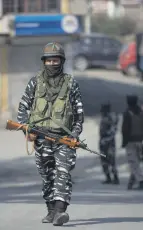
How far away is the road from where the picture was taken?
9.02 metres

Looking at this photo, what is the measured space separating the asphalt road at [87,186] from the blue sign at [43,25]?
1.78 m

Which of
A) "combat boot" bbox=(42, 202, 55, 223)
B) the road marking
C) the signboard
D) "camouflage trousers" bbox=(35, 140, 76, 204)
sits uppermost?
"camouflage trousers" bbox=(35, 140, 76, 204)

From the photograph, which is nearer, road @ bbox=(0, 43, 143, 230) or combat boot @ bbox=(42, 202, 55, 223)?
combat boot @ bbox=(42, 202, 55, 223)

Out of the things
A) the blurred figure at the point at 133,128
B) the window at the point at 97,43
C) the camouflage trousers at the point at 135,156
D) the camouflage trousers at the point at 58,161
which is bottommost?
the window at the point at 97,43

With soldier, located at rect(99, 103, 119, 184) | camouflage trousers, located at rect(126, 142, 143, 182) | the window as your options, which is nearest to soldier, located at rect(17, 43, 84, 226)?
camouflage trousers, located at rect(126, 142, 143, 182)

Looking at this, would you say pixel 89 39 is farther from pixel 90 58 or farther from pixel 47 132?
pixel 47 132

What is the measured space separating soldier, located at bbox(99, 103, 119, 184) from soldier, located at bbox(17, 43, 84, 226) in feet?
23.5

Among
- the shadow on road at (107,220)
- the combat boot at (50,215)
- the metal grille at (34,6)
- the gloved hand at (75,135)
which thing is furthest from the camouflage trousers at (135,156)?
the metal grille at (34,6)

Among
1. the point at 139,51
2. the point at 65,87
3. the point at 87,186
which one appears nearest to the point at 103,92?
the point at 139,51

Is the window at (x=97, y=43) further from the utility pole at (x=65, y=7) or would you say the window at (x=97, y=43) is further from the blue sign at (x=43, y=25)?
the blue sign at (x=43, y=25)

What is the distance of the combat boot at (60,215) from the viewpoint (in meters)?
8.45

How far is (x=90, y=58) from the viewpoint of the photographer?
4003 cm

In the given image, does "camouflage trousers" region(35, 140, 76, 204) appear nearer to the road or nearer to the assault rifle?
the assault rifle

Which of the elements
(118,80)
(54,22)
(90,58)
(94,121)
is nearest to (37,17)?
(54,22)
